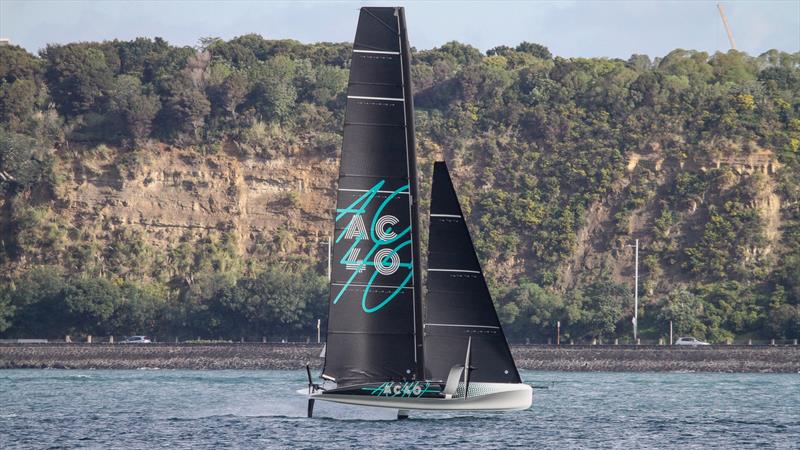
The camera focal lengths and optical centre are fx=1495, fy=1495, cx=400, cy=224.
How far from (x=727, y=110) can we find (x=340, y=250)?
8597 centimetres

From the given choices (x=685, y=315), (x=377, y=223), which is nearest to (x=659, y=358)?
(x=685, y=315)

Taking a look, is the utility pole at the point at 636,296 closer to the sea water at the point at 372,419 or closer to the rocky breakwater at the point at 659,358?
the rocky breakwater at the point at 659,358

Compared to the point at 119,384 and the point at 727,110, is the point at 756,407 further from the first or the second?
the point at 727,110

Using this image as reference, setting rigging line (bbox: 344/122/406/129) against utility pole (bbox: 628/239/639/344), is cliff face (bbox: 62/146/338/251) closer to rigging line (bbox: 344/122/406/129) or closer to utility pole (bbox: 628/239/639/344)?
utility pole (bbox: 628/239/639/344)

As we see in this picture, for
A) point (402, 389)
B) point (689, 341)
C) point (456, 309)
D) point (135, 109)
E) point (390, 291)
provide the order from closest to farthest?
point (402, 389) < point (390, 291) < point (456, 309) < point (689, 341) < point (135, 109)

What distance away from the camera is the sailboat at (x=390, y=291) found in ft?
147

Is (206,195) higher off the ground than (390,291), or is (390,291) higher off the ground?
(206,195)

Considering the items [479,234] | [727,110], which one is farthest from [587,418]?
[727,110]

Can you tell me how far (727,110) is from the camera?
12550 cm

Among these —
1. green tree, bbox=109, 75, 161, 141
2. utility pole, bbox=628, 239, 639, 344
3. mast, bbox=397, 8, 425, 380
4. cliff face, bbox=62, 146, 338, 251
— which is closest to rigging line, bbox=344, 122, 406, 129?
mast, bbox=397, 8, 425, 380

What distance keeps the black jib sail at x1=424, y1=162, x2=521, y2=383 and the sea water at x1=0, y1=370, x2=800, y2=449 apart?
2.20m

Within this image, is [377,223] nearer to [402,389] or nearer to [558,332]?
[402,389]

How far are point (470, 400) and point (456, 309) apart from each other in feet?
9.32

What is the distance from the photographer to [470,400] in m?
44.9
